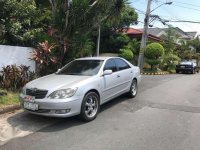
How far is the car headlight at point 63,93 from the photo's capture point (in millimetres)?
6340

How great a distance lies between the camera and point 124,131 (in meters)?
6.09

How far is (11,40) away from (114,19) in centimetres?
463

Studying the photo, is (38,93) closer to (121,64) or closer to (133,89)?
(121,64)

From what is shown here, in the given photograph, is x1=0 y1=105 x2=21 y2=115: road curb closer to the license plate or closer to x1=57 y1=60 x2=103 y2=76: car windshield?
the license plate

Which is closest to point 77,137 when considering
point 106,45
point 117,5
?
point 117,5

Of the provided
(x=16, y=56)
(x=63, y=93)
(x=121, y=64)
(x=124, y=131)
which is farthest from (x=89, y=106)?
(x=16, y=56)

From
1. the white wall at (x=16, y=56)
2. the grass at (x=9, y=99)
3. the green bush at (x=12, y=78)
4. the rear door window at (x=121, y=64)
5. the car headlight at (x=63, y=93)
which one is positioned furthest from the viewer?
the white wall at (x=16, y=56)

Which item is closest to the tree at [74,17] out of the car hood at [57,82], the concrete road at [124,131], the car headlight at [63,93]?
the car hood at [57,82]

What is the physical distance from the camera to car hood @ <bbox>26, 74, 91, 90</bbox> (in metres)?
6.59

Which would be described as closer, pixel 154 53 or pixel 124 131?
pixel 124 131

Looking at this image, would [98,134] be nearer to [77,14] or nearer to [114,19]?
[77,14]

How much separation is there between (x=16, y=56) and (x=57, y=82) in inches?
162

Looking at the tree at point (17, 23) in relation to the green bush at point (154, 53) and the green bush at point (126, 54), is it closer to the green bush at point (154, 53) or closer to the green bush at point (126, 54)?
the green bush at point (126, 54)

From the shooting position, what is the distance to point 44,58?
10.7 m
